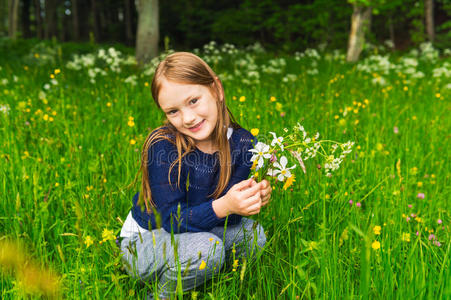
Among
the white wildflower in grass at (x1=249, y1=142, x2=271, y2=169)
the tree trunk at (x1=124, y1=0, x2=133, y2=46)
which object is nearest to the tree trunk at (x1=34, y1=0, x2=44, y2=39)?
the tree trunk at (x1=124, y1=0, x2=133, y2=46)

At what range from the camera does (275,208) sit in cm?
191

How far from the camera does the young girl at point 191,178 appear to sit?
153 cm

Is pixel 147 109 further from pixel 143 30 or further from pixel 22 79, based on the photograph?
pixel 143 30

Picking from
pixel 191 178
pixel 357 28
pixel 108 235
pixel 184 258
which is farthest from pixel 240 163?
pixel 357 28

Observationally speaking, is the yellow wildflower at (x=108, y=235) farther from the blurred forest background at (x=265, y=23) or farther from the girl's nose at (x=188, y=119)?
the blurred forest background at (x=265, y=23)

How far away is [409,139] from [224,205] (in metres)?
2.11

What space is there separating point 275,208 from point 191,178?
0.49m

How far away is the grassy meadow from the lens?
1.37 m

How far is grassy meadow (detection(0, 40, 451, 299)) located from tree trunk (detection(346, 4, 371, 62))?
3.58 meters

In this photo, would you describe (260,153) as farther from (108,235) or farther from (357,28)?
(357,28)

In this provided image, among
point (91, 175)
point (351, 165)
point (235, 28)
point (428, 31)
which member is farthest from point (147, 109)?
point (235, 28)

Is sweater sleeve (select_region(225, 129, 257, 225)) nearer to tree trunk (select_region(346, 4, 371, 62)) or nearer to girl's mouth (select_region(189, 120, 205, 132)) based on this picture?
girl's mouth (select_region(189, 120, 205, 132))

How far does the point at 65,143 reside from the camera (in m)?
2.60

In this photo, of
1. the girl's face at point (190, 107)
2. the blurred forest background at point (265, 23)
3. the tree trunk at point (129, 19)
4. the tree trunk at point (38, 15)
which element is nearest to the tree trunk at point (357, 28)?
the blurred forest background at point (265, 23)
